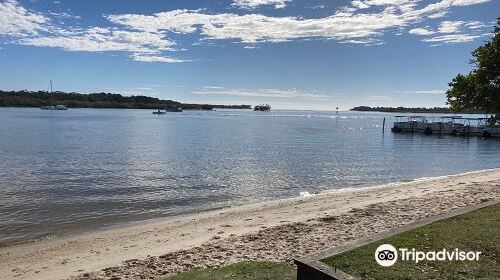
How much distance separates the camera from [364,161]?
42.0 m

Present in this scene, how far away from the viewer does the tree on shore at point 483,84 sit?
1391cm

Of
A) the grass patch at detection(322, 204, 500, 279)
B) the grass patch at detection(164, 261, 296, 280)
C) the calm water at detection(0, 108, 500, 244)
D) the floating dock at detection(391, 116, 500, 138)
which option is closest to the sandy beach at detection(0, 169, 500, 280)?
the grass patch at detection(164, 261, 296, 280)

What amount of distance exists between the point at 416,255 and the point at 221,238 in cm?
693

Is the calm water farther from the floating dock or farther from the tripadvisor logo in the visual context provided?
the floating dock

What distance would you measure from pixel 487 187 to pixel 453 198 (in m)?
4.61

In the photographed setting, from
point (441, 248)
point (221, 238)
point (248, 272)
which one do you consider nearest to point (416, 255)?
point (441, 248)

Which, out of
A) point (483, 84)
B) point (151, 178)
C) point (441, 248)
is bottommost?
point (151, 178)

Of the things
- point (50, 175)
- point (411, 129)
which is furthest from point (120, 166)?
point (411, 129)

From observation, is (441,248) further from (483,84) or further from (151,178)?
(151,178)

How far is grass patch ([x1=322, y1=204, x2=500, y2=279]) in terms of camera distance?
278 inches

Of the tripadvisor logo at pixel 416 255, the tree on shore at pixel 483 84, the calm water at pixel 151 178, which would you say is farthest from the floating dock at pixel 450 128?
the tripadvisor logo at pixel 416 255

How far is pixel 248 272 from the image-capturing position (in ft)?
27.6

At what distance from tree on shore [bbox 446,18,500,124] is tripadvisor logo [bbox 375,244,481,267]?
800 centimetres

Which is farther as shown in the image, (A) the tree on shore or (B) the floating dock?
(B) the floating dock
